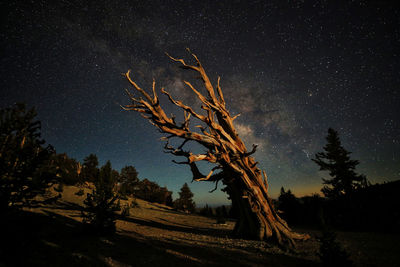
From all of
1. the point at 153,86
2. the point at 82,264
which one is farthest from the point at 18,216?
the point at 153,86

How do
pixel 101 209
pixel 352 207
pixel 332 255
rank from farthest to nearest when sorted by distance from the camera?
pixel 352 207, pixel 101 209, pixel 332 255

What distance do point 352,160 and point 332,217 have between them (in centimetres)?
1311

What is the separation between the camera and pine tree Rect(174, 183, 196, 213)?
35.1m

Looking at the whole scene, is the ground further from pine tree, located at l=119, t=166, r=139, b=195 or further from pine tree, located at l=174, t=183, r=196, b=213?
pine tree, located at l=119, t=166, r=139, b=195

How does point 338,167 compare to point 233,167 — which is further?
point 338,167

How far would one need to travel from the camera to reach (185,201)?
36.9 meters

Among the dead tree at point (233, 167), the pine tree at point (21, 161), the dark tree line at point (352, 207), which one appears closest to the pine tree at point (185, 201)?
the dark tree line at point (352, 207)

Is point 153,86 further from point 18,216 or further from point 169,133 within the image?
point 18,216

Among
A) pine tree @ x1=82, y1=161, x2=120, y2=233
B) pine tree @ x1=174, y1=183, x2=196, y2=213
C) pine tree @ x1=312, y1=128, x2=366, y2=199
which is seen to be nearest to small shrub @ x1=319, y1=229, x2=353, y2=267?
pine tree @ x1=82, y1=161, x2=120, y2=233

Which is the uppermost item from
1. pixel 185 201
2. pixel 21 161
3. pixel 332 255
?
pixel 21 161

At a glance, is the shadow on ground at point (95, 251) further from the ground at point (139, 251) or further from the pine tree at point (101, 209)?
the pine tree at point (101, 209)

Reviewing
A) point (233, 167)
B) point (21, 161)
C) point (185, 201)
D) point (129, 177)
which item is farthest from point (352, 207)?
point (129, 177)

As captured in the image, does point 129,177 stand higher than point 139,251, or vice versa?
point 129,177

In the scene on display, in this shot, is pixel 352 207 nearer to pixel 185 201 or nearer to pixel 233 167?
pixel 233 167
